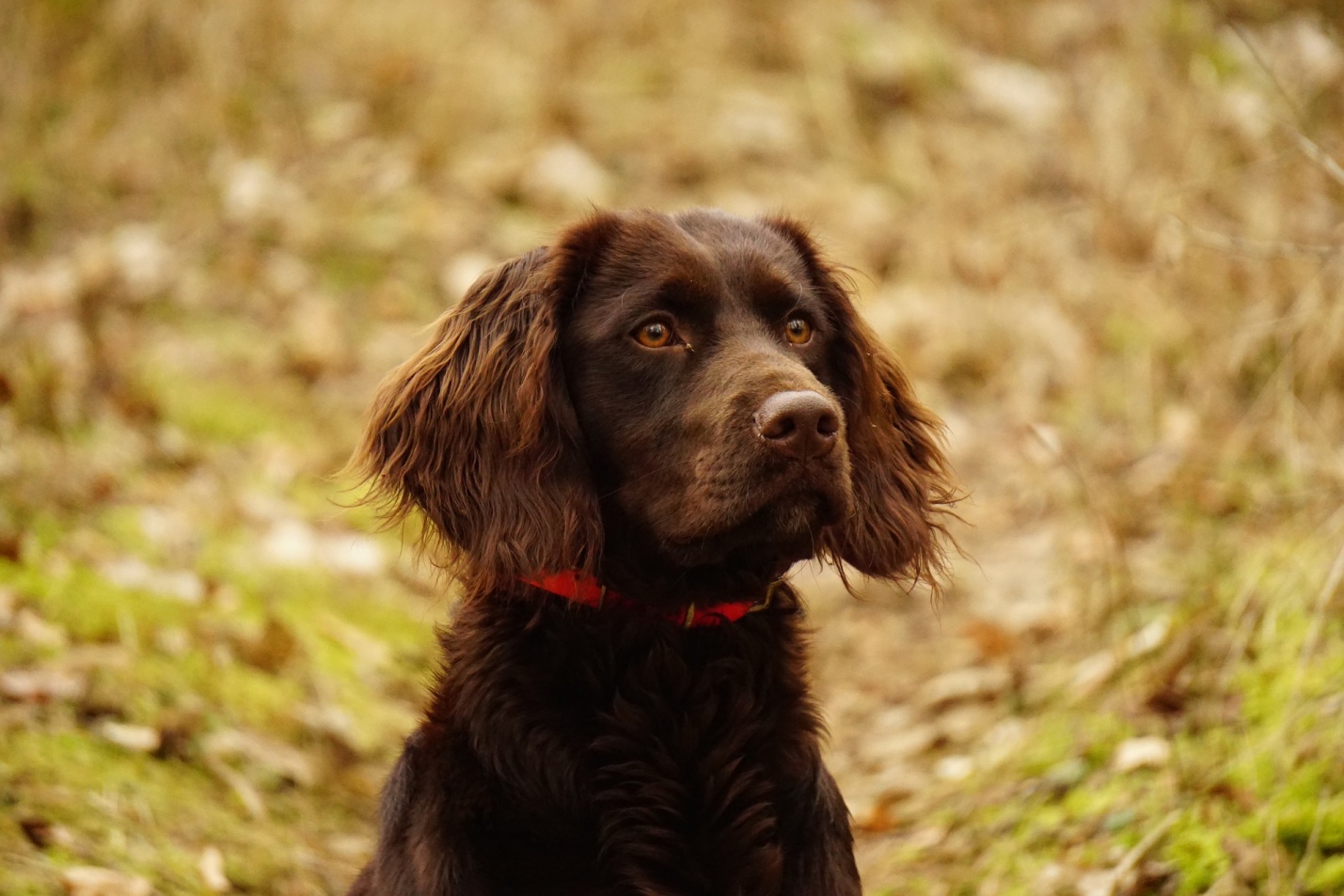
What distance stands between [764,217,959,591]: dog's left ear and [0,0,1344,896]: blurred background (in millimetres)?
266

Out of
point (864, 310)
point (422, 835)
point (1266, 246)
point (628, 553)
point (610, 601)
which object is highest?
point (864, 310)

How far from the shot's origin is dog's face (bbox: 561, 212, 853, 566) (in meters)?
2.56

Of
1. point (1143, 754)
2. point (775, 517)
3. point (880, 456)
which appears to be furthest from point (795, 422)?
point (1143, 754)

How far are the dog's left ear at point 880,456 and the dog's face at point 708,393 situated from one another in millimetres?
59

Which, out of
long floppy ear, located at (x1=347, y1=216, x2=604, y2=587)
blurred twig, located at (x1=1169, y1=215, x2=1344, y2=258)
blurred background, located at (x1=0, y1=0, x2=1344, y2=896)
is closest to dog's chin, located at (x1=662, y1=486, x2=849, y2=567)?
long floppy ear, located at (x1=347, y1=216, x2=604, y2=587)

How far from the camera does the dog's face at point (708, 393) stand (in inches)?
101

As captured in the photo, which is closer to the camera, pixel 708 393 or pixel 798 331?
pixel 708 393

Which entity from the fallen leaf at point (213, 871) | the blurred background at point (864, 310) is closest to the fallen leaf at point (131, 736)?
the blurred background at point (864, 310)

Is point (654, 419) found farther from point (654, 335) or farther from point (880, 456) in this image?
point (880, 456)

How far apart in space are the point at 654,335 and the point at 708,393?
0.23 meters

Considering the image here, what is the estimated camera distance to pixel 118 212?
26.1ft

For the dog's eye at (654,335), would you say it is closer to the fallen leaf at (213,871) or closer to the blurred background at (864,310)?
the blurred background at (864,310)

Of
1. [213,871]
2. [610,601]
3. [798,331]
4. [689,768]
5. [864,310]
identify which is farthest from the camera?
[864,310]

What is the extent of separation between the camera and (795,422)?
2.51m
